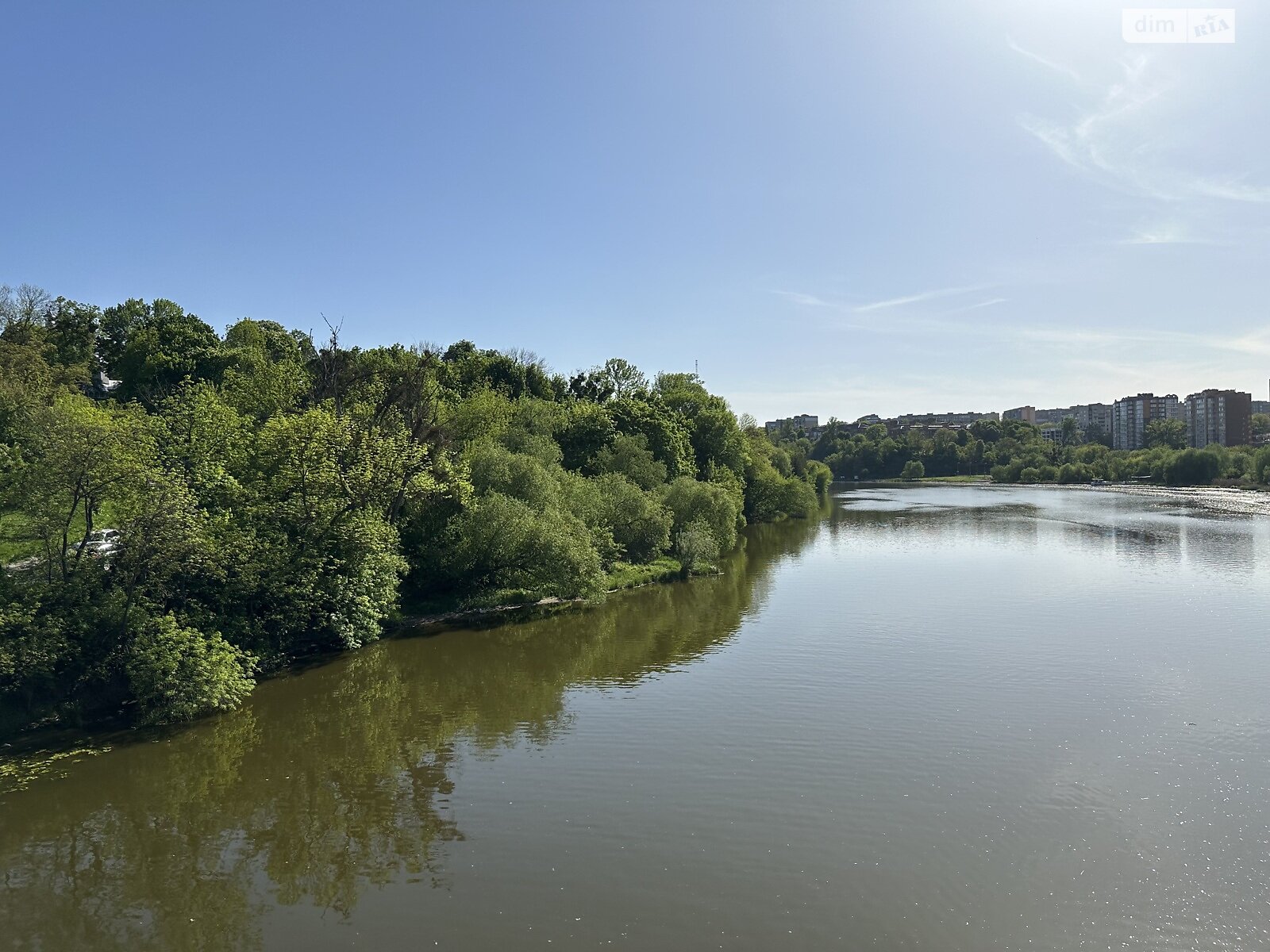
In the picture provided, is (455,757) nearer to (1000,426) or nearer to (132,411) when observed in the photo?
(132,411)

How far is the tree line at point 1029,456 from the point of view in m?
117

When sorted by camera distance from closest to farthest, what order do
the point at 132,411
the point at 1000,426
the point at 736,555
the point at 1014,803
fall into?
1. the point at 1014,803
2. the point at 132,411
3. the point at 736,555
4. the point at 1000,426

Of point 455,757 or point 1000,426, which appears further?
point 1000,426

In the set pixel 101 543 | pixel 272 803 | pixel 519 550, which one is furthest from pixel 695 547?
pixel 272 803

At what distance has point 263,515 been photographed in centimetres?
2409

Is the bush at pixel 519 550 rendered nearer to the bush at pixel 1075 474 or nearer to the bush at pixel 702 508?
the bush at pixel 702 508

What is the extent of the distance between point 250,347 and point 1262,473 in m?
119

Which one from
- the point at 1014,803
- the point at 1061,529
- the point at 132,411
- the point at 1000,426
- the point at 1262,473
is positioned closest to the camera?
the point at 1014,803

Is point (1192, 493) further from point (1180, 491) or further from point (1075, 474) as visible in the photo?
point (1075, 474)

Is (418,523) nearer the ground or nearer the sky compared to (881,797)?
nearer the sky

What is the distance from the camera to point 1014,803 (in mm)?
15211

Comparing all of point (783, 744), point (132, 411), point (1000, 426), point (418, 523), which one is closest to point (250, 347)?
point (418, 523)

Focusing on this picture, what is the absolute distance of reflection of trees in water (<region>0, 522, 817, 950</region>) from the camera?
12.5 meters

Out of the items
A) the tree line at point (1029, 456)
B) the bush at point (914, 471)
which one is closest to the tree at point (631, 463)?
the tree line at point (1029, 456)
